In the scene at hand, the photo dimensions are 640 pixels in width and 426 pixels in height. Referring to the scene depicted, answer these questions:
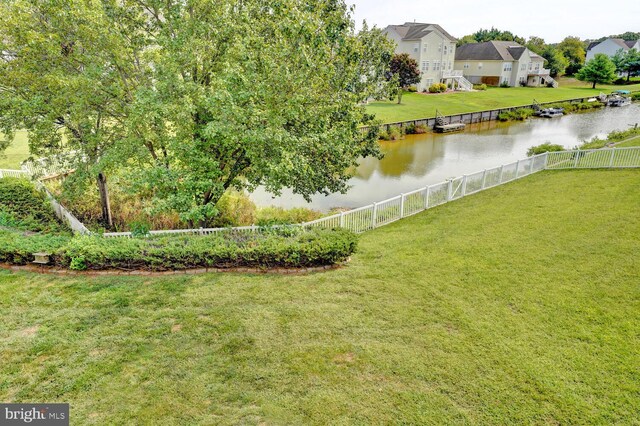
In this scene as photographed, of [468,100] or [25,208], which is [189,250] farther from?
[468,100]

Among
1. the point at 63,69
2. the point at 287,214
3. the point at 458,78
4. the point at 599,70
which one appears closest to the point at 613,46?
the point at 599,70

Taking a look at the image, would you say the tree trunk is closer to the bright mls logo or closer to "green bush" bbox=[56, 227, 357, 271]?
"green bush" bbox=[56, 227, 357, 271]

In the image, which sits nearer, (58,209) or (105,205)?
(58,209)

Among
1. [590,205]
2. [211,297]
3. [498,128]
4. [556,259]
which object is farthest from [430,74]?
[211,297]

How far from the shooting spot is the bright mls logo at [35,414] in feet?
16.4

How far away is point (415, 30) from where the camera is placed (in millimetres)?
53812

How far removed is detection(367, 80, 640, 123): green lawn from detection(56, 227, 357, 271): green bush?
29.6 meters

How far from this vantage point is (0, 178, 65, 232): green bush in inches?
468

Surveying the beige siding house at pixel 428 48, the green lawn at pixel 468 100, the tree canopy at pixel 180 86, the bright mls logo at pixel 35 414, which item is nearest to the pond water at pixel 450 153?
the green lawn at pixel 468 100

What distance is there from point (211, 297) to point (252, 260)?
1.47 m

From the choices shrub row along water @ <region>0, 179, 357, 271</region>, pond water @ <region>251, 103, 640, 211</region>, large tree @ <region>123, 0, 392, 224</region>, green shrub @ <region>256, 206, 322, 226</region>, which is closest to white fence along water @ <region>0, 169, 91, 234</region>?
shrub row along water @ <region>0, 179, 357, 271</region>

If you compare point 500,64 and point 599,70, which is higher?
point 500,64

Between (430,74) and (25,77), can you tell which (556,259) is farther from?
(430,74)

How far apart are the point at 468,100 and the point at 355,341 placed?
5138 cm
